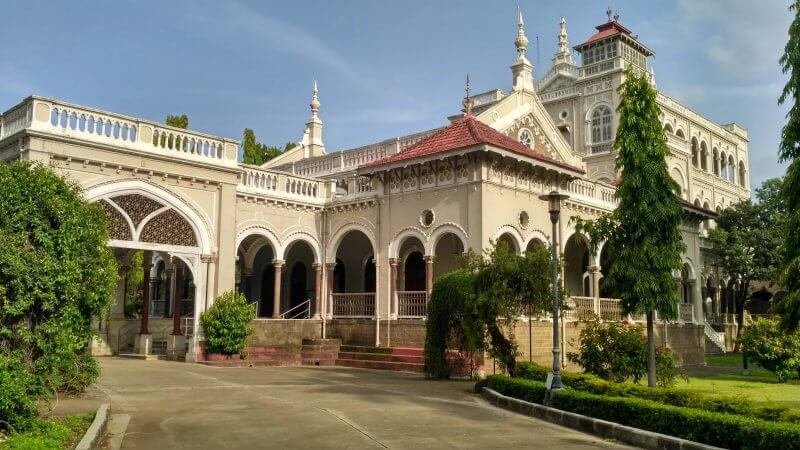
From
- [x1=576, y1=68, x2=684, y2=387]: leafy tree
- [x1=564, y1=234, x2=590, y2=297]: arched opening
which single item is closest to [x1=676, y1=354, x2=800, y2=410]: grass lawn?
[x1=576, y1=68, x2=684, y2=387]: leafy tree

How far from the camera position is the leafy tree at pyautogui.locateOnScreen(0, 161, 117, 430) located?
30.0 feet

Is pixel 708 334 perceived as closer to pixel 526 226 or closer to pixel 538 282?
pixel 526 226

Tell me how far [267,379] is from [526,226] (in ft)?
31.0

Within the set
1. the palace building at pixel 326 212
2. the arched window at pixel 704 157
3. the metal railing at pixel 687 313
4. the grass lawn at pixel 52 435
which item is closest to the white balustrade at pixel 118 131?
the palace building at pixel 326 212

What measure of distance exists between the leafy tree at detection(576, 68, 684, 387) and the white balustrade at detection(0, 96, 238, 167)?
1203 cm

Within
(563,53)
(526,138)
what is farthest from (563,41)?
(526,138)

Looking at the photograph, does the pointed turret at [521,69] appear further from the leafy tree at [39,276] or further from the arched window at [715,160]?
the arched window at [715,160]

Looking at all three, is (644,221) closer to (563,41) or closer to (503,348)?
(503,348)

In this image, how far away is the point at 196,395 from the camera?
44.0 feet

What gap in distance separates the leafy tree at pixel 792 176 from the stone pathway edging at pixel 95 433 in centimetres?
1195

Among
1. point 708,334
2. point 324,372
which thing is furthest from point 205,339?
point 708,334

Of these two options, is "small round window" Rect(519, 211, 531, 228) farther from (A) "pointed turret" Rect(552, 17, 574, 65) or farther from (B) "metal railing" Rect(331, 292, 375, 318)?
(A) "pointed turret" Rect(552, 17, 574, 65)

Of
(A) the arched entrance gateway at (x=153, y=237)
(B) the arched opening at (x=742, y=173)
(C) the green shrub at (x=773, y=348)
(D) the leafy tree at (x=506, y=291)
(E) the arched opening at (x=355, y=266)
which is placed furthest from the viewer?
(B) the arched opening at (x=742, y=173)

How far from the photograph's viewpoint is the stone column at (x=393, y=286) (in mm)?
22156
